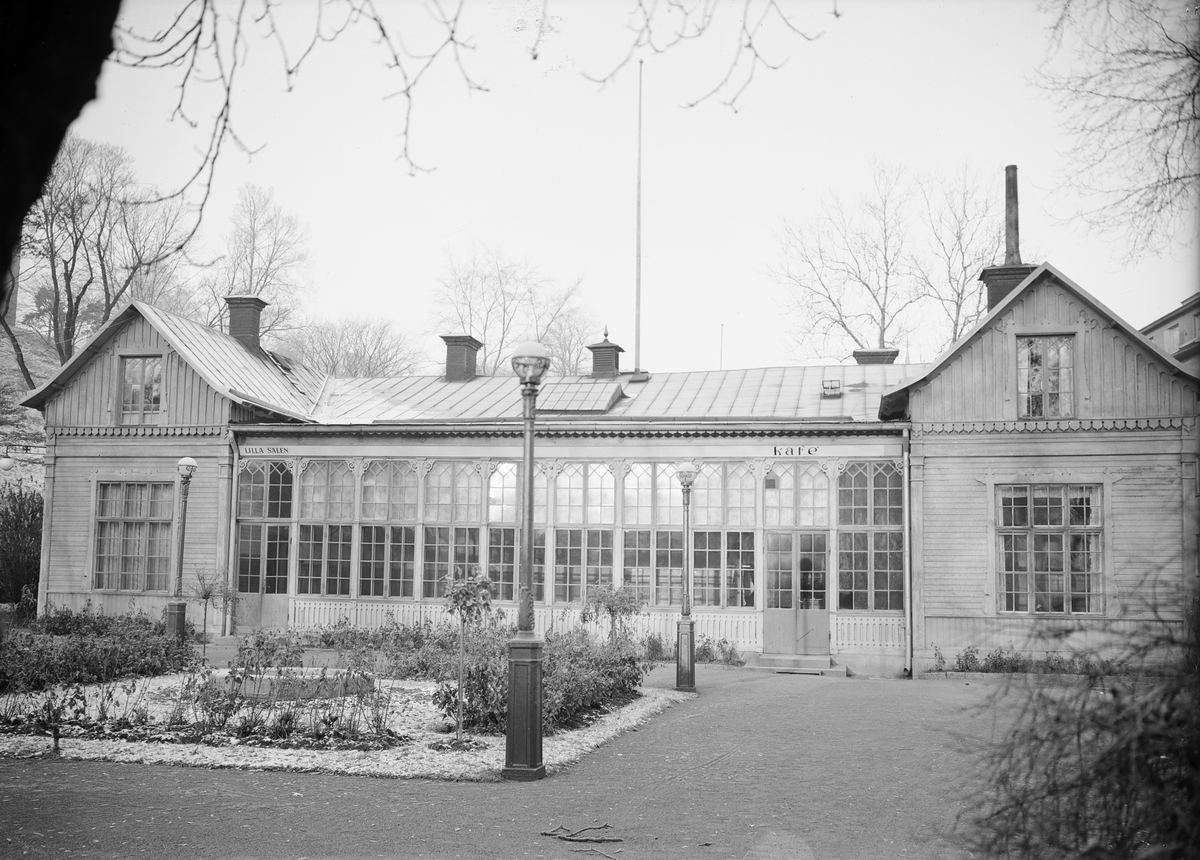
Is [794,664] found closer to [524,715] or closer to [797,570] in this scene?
[797,570]

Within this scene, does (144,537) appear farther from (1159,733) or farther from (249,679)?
(1159,733)

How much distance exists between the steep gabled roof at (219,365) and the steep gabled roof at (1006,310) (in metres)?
14.1

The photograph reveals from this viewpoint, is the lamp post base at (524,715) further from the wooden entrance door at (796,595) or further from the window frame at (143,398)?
the window frame at (143,398)

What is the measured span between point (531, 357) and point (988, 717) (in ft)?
20.9

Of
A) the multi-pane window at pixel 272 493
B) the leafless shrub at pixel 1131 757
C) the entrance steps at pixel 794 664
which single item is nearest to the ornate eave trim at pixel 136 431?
the multi-pane window at pixel 272 493

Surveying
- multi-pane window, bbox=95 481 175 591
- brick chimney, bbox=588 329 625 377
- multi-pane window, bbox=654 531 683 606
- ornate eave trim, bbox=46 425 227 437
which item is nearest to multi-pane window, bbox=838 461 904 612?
multi-pane window, bbox=654 531 683 606

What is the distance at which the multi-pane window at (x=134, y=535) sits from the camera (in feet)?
77.7

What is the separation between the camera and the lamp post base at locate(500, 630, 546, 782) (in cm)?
978

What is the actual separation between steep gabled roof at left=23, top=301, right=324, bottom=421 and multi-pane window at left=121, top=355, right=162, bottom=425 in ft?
2.62

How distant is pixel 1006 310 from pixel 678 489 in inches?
289

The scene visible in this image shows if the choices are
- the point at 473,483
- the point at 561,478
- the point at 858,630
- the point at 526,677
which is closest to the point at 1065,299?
the point at 858,630

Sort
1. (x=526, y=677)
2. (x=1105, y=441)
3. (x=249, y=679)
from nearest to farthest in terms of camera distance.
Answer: (x=526, y=677)
(x=249, y=679)
(x=1105, y=441)

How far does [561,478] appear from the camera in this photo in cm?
2239

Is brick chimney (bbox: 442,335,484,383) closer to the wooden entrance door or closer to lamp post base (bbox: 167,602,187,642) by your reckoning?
lamp post base (bbox: 167,602,187,642)
